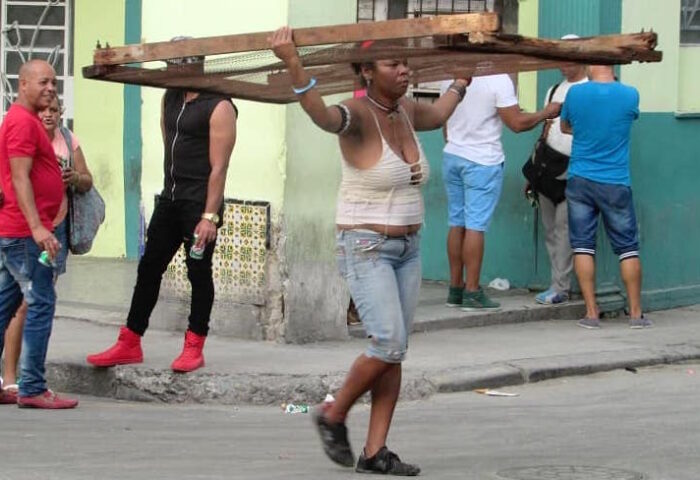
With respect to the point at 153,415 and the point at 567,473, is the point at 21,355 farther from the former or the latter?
the point at 567,473

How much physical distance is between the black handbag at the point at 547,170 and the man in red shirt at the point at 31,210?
4485 millimetres

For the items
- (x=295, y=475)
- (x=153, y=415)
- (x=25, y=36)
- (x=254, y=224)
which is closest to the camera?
(x=295, y=475)

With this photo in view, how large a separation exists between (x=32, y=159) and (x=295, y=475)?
2.40 metres

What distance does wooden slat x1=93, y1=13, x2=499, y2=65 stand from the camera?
5.80 meters

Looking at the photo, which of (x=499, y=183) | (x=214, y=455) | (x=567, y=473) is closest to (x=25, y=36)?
(x=499, y=183)

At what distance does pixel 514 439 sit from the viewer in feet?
25.1

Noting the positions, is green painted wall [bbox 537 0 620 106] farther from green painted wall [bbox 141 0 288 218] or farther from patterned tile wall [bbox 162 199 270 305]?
patterned tile wall [bbox 162 199 270 305]

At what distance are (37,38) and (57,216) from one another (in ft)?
19.4

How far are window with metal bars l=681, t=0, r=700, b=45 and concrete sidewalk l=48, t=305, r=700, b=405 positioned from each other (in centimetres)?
256

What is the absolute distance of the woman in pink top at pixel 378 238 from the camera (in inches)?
258

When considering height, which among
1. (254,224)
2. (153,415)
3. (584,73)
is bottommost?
(153,415)

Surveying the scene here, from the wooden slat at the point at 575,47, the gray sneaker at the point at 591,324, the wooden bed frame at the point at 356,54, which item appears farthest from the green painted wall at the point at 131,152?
the wooden slat at the point at 575,47

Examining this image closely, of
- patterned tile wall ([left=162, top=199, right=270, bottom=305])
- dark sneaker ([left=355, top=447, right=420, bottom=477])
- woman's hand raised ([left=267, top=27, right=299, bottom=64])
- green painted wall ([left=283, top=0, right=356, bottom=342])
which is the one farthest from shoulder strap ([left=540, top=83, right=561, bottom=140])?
woman's hand raised ([left=267, top=27, right=299, bottom=64])

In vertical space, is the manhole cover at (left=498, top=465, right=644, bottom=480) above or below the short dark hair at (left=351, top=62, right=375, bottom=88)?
below
